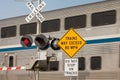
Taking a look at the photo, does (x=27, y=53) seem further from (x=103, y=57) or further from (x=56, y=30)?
(x=103, y=57)

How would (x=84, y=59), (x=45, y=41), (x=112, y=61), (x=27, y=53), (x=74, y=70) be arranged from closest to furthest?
(x=74, y=70) → (x=45, y=41) → (x=112, y=61) → (x=84, y=59) → (x=27, y=53)

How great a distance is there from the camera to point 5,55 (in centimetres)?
2442

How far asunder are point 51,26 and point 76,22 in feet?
5.69

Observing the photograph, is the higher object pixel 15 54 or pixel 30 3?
pixel 30 3

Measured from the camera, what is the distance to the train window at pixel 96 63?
19.2 metres

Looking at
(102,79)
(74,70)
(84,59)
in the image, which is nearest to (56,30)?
(84,59)

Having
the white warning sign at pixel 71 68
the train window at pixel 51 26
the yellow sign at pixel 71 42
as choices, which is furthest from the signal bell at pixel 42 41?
the train window at pixel 51 26

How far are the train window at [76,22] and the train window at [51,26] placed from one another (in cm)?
63

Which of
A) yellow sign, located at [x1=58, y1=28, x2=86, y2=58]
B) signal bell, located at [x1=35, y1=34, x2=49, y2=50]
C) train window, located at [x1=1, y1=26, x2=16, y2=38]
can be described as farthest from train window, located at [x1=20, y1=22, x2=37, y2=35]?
yellow sign, located at [x1=58, y1=28, x2=86, y2=58]

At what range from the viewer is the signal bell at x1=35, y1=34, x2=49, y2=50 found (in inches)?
687

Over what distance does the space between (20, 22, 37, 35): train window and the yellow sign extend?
7671 mm

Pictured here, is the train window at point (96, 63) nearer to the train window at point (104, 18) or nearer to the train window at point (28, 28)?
the train window at point (104, 18)

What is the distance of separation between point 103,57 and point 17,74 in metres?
6.27

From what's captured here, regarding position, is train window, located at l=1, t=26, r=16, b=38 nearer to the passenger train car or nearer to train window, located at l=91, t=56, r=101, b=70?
the passenger train car
